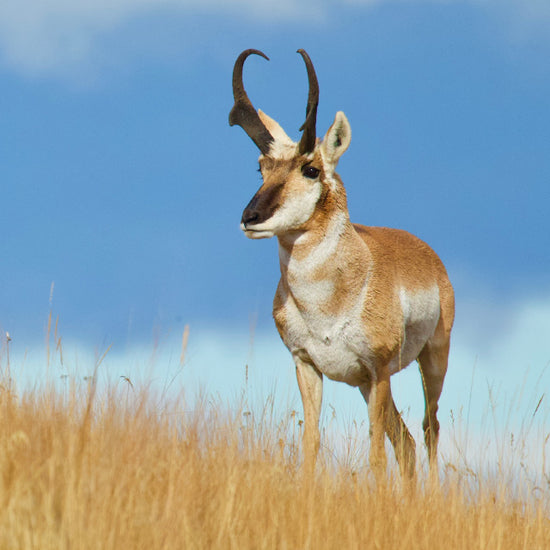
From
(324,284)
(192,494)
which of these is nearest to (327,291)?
(324,284)

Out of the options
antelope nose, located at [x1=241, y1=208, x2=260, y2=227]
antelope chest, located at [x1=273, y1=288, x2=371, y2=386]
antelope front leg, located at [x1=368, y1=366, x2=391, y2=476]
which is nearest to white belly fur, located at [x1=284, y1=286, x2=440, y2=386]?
antelope chest, located at [x1=273, y1=288, x2=371, y2=386]

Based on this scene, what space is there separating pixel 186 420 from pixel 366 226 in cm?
404

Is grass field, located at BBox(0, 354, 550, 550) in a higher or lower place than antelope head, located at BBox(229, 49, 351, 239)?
lower

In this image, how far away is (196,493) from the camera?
15.9 ft

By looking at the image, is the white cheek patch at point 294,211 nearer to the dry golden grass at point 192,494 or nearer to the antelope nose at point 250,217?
the antelope nose at point 250,217

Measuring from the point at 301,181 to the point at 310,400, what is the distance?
6.57 feet

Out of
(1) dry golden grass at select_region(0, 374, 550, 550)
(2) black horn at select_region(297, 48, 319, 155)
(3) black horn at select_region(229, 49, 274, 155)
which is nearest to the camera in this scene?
(1) dry golden grass at select_region(0, 374, 550, 550)

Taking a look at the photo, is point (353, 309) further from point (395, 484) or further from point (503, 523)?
point (503, 523)

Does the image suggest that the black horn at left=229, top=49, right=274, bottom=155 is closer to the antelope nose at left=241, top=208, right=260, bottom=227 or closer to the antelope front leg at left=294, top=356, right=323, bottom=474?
the antelope nose at left=241, top=208, right=260, bottom=227

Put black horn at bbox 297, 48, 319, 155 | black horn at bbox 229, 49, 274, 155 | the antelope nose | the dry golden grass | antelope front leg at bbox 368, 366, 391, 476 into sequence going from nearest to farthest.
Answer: the dry golden grass, the antelope nose, antelope front leg at bbox 368, 366, 391, 476, black horn at bbox 297, 48, 319, 155, black horn at bbox 229, 49, 274, 155

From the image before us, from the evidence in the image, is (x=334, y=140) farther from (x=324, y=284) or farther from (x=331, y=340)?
(x=331, y=340)

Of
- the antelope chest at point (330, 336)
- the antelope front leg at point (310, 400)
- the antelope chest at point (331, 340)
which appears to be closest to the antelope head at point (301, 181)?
the antelope chest at point (330, 336)

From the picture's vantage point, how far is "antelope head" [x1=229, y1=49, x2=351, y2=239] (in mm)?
6871

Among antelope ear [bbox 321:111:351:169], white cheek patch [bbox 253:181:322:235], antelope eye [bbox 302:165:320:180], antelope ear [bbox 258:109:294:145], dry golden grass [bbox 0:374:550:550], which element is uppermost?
antelope ear [bbox 258:109:294:145]
